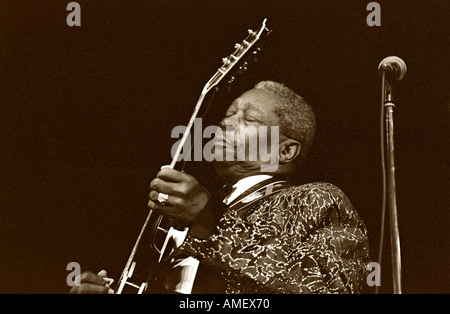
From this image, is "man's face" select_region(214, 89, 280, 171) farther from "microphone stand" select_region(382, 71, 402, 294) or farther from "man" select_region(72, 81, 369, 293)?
"microphone stand" select_region(382, 71, 402, 294)

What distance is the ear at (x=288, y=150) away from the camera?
1.97 m

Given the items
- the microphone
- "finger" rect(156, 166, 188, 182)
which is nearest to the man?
"finger" rect(156, 166, 188, 182)

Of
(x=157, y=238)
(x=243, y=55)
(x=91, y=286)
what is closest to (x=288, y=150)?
(x=243, y=55)

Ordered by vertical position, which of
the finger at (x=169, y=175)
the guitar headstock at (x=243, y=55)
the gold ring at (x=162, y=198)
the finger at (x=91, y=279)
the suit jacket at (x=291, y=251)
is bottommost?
the finger at (x=91, y=279)

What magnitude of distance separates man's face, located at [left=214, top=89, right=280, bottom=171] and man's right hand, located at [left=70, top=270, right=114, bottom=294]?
511 millimetres

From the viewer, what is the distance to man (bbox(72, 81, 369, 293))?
1.52 meters

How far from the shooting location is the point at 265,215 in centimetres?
172

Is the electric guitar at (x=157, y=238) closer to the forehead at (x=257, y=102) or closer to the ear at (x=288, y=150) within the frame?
the forehead at (x=257, y=102)

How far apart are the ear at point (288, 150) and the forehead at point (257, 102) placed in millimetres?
111

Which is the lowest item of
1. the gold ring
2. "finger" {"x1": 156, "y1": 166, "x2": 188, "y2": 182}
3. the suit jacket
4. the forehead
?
the suit jacket

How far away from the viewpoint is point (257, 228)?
158 cm

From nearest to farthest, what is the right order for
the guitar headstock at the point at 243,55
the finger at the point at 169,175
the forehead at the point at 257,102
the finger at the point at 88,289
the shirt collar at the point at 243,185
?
1. the finger at the point at 169,175
2. the finger at the point at 88,289
3. the guitar headstock at the point at 243,55
4. the shirt collar at the point at 243,185
5. the forehead at the point at 257,102

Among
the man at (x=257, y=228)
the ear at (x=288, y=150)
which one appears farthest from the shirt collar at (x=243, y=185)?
the ear at (x=288, y=150)

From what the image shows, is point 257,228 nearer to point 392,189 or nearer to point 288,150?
point 392,189
